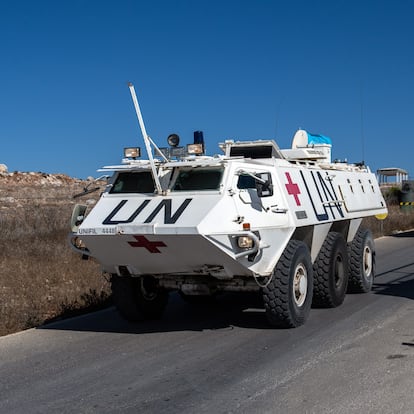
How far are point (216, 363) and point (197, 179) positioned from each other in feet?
7.74

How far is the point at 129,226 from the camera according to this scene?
7.95 meters

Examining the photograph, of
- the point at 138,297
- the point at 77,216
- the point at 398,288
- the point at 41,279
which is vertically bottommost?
the point at 398,288

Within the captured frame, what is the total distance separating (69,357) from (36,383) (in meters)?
1.03

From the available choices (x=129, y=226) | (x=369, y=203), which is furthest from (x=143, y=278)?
(x=369, y=203)

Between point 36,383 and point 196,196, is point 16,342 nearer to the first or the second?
point 36,383

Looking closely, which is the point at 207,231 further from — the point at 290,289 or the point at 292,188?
the point at 292,188

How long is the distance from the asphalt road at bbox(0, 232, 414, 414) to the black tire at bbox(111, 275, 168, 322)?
187 mm

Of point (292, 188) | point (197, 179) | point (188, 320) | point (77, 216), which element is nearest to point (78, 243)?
point (77, 216)

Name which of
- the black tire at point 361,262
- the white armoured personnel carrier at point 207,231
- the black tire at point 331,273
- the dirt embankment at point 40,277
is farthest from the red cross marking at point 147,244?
the black tire at point 361,262

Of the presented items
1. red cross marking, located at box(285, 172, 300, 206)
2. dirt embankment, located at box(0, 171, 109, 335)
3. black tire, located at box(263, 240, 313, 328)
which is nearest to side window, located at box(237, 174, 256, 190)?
red cross marking, located at box(285, 172, 300, 206)

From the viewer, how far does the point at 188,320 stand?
9656mm

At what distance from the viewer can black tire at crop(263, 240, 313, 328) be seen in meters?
8.40

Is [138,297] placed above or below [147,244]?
below

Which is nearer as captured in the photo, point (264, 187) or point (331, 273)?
point (264, 187)
